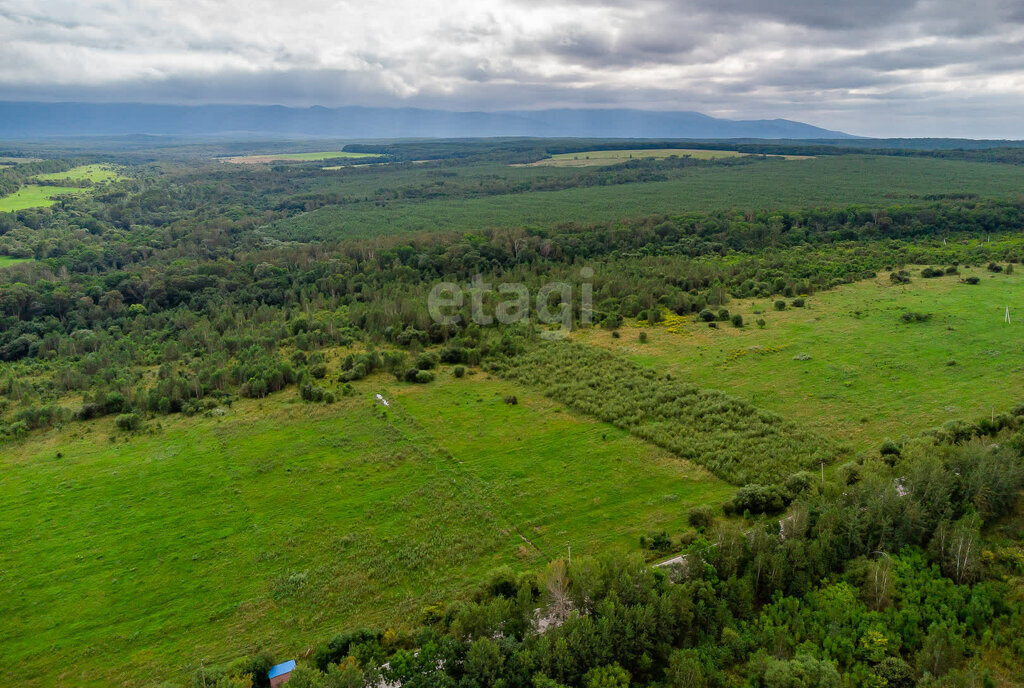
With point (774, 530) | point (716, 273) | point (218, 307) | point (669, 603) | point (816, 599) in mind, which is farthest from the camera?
point (716, 273)

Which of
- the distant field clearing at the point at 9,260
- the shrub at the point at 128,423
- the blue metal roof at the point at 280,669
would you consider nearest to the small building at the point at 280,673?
the blue metal roof at the point at 280,669

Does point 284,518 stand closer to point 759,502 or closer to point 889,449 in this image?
point 759,502

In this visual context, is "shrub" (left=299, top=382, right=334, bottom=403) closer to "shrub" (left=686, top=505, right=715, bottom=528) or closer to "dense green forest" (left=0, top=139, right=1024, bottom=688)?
"dense green forest" (left=0, top=139, right=1024, bottom=688)

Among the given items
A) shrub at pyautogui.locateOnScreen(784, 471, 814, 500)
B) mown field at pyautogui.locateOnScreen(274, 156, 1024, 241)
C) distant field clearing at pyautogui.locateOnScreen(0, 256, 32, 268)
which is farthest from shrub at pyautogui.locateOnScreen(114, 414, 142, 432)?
mown field at pyautogui.locateOnScreen(274, 156, 1024, 241)

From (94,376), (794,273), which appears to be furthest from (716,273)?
(94,376)

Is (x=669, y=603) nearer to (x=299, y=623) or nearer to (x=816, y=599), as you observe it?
(x=816, y=599)

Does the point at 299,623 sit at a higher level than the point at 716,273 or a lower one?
lower

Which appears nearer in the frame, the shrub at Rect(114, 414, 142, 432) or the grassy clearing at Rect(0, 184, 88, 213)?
the shrub at Rect(114, 414, 142, 432)
